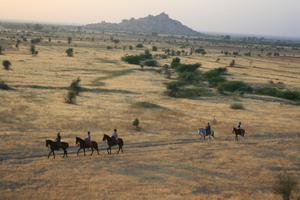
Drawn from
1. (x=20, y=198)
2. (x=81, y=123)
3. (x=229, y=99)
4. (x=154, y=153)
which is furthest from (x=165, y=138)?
(x=229, y=99)

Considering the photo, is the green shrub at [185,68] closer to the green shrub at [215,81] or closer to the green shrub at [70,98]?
the green shrub at [215,81]

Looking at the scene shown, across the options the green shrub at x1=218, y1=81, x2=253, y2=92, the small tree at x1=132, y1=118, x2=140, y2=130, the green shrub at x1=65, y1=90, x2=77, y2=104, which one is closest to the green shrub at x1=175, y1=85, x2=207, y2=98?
the green shrub at x1=218, y1=81, x2=253, y2=92

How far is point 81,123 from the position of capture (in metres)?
36.4

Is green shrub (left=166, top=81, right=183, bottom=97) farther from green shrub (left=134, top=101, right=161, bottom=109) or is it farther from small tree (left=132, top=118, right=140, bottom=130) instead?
small tree (left=132, top=118, right=140, bottom=130)

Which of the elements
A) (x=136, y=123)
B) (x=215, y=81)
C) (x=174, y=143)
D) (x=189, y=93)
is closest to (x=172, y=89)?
(x=189, y=93)

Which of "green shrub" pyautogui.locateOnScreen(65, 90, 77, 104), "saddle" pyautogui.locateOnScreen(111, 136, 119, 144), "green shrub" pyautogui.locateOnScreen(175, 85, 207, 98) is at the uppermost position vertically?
"saddle" pyautogui.locateOnScreen(111, 136, 119, 144)

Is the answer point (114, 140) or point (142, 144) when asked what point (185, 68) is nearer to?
point (142, 144)

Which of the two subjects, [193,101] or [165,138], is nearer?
[165,138]

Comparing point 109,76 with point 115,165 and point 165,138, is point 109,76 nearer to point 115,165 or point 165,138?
point 165,138

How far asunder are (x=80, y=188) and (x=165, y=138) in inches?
503

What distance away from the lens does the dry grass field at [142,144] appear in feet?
71.5

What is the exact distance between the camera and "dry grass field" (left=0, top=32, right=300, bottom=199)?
21781 mm

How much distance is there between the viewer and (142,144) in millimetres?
30797

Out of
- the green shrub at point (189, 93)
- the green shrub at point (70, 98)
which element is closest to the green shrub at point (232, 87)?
the green shrub at point (189, 93)
